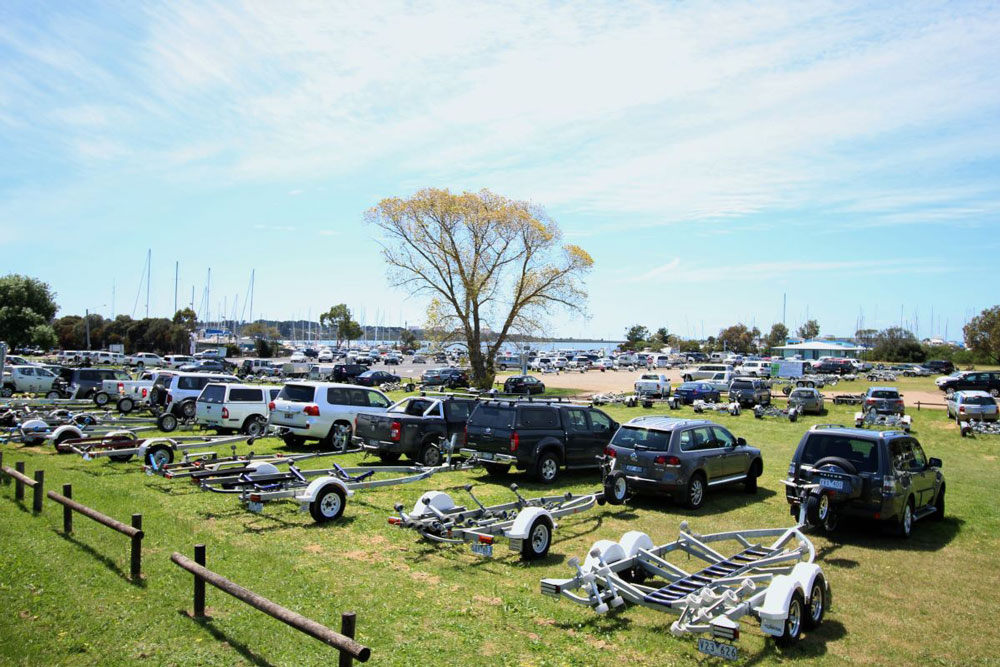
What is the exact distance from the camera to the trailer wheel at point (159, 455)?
14344 mm

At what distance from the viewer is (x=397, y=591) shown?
7.66 m

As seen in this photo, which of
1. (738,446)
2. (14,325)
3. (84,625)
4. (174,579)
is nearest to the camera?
(84,625)

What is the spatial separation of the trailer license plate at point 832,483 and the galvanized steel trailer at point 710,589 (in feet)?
6.87

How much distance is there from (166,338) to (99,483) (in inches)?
3066

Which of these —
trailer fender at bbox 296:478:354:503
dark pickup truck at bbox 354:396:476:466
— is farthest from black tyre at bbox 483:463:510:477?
trailer fender at bbox 296:478:354:503

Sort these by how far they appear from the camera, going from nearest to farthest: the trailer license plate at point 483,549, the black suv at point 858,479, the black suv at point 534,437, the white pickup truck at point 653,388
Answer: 1. the trailer license plate at point 483,549
2. the black suv at point 858,479
3. the black suv at point 534,437
4. the white pickup truck at point 653,388

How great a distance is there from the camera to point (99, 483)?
1282cm

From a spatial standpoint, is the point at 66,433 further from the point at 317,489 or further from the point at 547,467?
the point at 547,467

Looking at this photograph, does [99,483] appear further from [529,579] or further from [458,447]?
[529,579]

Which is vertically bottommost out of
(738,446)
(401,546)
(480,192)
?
(401,546)

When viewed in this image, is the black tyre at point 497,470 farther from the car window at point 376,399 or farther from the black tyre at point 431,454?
the car window at point 376,399

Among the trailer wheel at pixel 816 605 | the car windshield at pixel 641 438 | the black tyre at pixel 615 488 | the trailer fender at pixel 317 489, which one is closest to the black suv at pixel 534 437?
the car windshield at pixel 641 438

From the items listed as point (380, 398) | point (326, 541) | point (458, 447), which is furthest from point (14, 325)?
point (326, 541)

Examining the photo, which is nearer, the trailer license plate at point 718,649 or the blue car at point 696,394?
the trailer license plate at point 718,649
